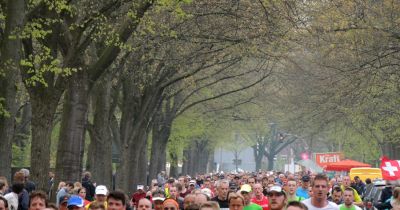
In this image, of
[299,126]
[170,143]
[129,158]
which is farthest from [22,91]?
[299,126]

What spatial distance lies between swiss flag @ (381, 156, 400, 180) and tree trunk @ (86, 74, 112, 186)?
899 centimetres

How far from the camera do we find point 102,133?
27.3 m

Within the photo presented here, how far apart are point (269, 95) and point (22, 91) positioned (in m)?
22.5

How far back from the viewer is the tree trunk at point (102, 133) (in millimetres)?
27078

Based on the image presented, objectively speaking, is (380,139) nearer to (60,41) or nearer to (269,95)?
(269,95)

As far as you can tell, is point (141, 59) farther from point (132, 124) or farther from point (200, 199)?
point (200, 199)

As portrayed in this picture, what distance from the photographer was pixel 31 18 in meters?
18.8

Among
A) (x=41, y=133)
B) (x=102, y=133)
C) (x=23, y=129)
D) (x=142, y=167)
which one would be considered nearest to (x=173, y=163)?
(x=23, y=129)

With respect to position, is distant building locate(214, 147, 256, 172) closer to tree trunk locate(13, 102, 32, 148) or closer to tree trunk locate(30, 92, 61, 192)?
tree trunk locate(13, 102, 32, 148)

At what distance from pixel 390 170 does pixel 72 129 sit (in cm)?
727

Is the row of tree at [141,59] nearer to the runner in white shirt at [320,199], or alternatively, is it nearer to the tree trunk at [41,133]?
the tree trunk at [41,133]

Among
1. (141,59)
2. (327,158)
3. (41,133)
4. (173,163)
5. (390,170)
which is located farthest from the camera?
(173,163)

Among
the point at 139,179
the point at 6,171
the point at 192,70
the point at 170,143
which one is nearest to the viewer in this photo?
the point at 6,171

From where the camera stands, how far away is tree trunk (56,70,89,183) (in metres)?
A: 20.1
